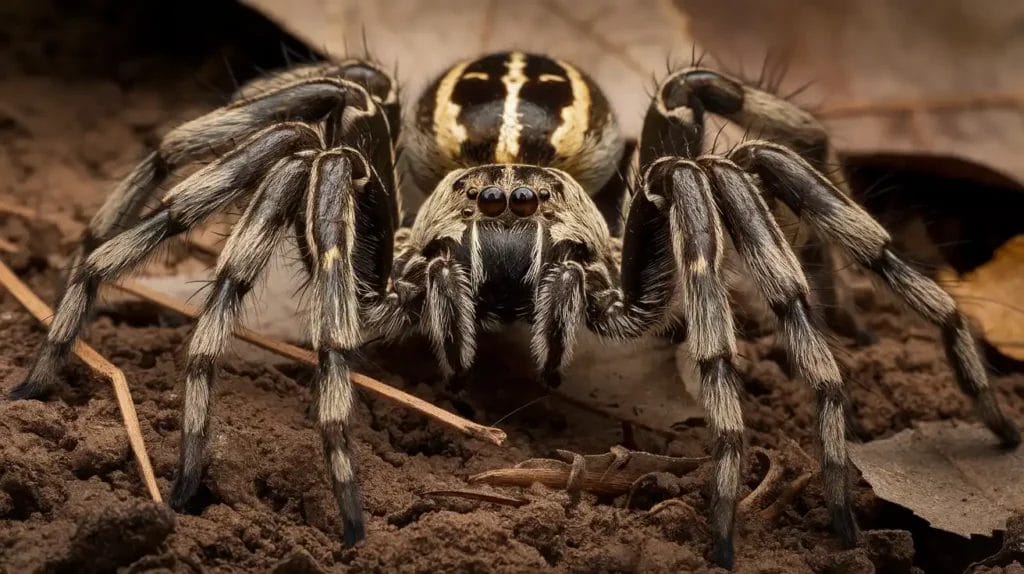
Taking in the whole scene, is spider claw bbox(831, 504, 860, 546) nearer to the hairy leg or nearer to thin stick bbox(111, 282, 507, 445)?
thin stick bbox(111, 282, 507, 445)

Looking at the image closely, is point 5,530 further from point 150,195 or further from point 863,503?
point 863,503

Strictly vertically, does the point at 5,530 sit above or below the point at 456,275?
below

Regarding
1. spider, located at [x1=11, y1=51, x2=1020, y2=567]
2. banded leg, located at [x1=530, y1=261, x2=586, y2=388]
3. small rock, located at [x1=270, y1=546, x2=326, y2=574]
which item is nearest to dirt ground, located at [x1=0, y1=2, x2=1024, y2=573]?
small rock, located at [x1=270, y1=546, x2=326, y2=574]

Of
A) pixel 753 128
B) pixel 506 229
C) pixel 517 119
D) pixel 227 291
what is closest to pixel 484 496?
pixel 227 291

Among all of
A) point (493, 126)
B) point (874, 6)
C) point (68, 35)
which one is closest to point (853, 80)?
point (874, 6)

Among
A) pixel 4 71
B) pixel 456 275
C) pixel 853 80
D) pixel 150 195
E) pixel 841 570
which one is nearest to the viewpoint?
pixel 841 570
